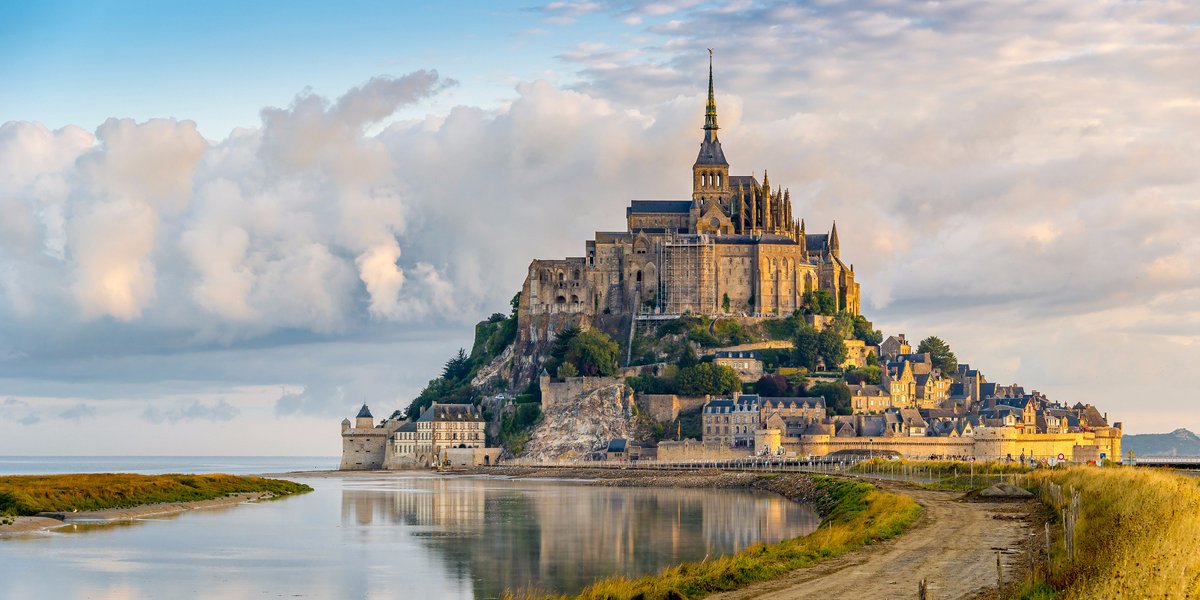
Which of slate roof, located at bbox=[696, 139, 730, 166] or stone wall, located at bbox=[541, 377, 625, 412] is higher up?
slate roof, located at bbox=[696, 139, 730, 166]

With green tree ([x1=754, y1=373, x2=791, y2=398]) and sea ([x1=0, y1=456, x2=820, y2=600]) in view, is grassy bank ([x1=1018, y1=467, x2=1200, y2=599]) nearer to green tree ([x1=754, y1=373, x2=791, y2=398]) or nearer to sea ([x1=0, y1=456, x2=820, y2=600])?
sea ([x1=0, y1=456, x2=820, y2=600])

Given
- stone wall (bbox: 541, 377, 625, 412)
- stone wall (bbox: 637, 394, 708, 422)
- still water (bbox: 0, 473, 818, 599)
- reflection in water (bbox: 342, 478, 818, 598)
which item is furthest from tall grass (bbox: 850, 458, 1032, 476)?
stone wall (bbox: 541, 377, 625, 412)

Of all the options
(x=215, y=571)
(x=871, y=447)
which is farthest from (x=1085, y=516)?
(x=871, y=447)

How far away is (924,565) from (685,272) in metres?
103

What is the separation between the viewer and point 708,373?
121500 millimetres

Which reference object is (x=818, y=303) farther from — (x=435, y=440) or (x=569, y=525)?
(x=569, y=525)

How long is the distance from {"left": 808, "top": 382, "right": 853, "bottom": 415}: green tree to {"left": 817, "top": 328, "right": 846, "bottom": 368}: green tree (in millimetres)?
6694

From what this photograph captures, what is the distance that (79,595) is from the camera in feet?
113

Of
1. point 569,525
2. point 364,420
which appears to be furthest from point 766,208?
point 569,525

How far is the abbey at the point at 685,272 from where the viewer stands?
439 ft

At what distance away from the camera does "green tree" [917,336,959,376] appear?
140875mm

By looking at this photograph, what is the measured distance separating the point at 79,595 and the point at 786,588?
17087mm

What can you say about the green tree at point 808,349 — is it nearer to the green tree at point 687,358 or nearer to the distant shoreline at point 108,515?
the green tree at point 687,358

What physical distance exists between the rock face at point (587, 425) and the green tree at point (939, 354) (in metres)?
35.0
